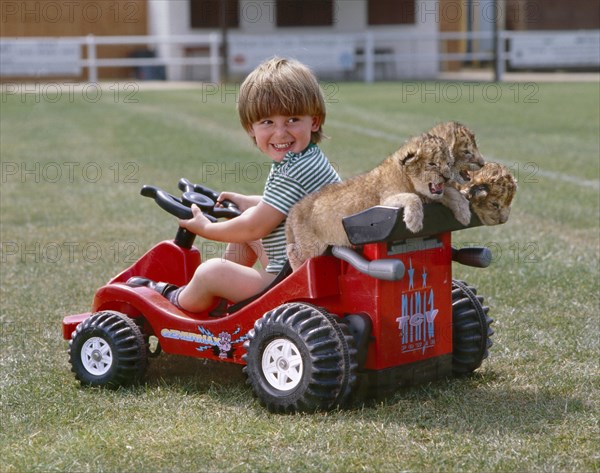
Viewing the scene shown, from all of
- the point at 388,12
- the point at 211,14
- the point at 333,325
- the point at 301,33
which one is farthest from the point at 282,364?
the point at 388,12

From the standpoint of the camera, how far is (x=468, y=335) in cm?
439

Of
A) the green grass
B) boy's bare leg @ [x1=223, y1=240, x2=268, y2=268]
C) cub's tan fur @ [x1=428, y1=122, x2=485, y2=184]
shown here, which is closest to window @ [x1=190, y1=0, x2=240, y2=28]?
the green grass

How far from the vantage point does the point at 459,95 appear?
78.7 feet

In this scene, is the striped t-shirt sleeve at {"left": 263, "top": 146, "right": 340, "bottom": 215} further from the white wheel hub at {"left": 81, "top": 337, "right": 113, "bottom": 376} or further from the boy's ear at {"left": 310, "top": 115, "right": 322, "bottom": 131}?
the white wheel hub at {"left": 81, "top": 337, "right": 113, "bottom": 376}

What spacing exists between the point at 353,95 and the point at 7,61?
11.0 metres

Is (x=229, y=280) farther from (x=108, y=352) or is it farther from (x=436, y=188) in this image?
(x=436, y=188)

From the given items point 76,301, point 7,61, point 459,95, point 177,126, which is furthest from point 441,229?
point 7,61

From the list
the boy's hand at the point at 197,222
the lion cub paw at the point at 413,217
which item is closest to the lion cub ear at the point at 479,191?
the lion cub paw at the point at 413,217

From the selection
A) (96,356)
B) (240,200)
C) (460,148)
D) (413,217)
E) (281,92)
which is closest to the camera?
(413,217)

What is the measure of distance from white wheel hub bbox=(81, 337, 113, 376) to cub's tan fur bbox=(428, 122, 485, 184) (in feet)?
5.16

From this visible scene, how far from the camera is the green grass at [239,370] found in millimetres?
3555

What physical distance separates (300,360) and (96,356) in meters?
0.98

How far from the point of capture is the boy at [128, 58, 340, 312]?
4.23 metres

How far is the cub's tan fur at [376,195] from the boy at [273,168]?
13 cm
